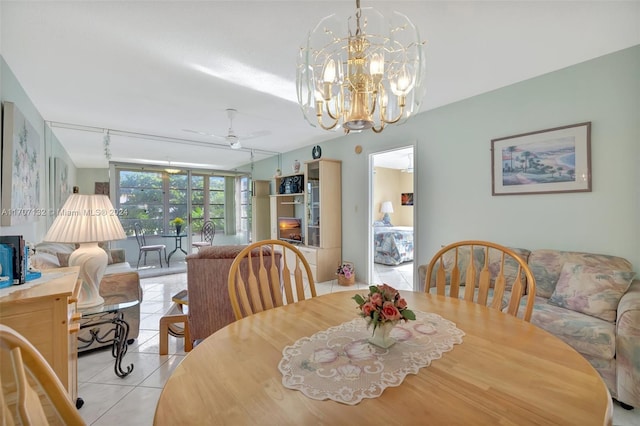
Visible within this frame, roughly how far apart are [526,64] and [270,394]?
123 inches

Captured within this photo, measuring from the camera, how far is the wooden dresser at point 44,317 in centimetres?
125

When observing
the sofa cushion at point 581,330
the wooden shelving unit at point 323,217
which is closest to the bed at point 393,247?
the wooden shelving unit at point 323,217

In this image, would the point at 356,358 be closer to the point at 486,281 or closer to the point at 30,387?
the point at 30,387

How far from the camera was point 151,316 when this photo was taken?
321 centimetres

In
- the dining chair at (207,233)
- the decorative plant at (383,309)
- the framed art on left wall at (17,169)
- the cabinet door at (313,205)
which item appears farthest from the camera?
the dining chair at (207,233)

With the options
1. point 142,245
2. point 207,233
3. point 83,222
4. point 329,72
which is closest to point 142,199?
point 142,245

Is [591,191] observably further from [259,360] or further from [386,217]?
[386,217]

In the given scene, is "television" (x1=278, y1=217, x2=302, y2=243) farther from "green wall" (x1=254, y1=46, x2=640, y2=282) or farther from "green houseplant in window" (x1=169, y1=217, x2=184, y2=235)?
"green houseplant in window" (x1=169, y1=217, x2=184, y2=235)

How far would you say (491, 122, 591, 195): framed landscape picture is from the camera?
2.41 m

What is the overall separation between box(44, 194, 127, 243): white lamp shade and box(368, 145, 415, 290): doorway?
3.30 metres

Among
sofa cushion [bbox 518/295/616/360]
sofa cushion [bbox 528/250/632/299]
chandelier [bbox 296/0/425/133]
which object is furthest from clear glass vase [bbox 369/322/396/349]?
sofa cushion [bbox 528/250/632/299]

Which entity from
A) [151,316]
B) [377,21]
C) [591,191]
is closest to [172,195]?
[151,316]

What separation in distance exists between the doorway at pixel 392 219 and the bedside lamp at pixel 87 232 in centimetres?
330

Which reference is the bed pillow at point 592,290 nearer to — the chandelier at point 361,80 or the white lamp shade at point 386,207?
the chandelier at point 361,80
